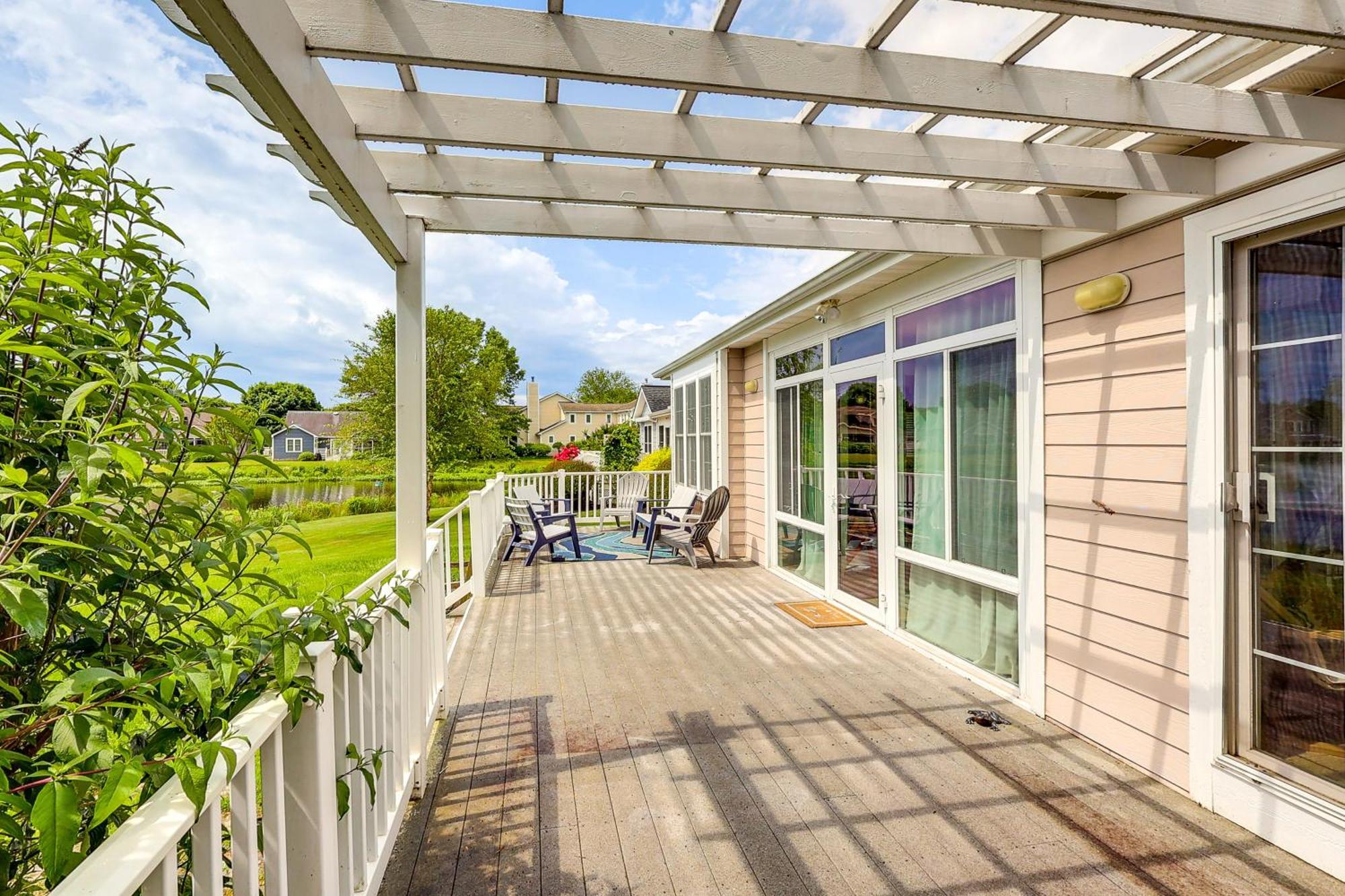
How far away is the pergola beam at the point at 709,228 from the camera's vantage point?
107 inches

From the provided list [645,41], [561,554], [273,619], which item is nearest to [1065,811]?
[273,619]

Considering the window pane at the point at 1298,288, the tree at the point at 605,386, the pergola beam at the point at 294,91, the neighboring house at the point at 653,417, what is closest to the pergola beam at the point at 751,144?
the pergola beam at the point at 294,91

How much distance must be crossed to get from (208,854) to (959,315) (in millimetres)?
4018

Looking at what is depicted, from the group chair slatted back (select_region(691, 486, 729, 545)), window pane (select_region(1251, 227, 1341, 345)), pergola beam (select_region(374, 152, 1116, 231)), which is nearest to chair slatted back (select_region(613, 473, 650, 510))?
chair slatted back (select_region(691, 486, 729, 545))

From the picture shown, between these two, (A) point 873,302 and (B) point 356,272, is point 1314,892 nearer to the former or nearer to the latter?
(A) point 873,302

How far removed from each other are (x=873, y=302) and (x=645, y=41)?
3547mm

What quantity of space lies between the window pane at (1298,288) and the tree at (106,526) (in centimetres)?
314

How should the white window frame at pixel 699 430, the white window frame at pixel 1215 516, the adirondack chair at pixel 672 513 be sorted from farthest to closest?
the white window frame at pixel 699 430 → the adirondack chair at pixel 672 513 → the white window frame at pixel 1215 516

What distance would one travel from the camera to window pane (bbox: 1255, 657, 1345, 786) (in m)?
2.15

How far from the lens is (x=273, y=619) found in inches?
54.9

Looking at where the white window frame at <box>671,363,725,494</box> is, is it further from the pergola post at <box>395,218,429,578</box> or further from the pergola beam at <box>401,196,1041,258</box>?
the pergola post at <box>395,218,429,578</box>

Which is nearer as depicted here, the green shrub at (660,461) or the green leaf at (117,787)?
the green leaf at (117,787)

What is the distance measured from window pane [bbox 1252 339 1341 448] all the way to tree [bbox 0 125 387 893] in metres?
3.07

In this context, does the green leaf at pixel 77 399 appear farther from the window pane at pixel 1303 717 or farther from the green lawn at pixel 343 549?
the green lawn at pixel 343 549
